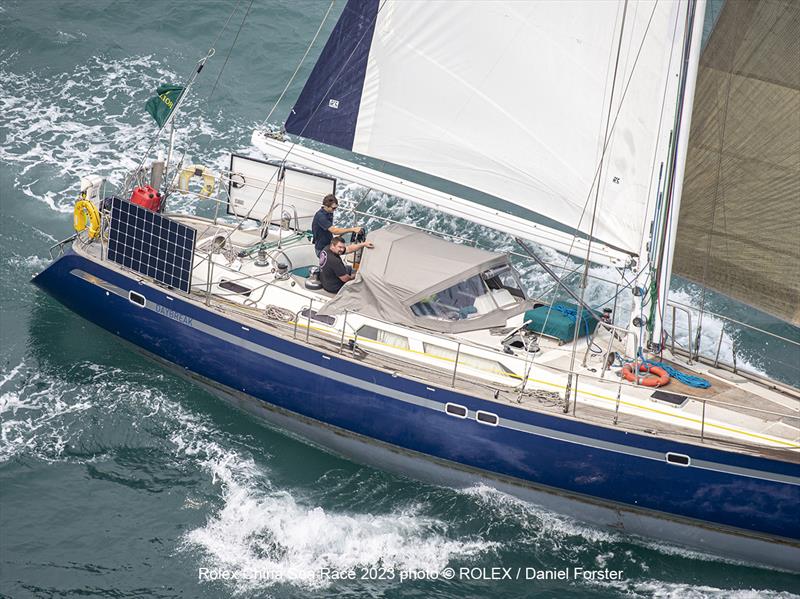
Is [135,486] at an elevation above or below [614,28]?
below

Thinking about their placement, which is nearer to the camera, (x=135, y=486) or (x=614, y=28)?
(x=614, y=28)

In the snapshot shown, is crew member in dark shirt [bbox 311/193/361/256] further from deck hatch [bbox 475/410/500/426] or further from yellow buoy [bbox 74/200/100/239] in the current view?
deck hatch [bbox 475/410/500/426]

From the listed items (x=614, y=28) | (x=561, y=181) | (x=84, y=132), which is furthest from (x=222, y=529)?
(x=84, y=132)

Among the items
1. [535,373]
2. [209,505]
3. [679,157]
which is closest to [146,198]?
[209,505]

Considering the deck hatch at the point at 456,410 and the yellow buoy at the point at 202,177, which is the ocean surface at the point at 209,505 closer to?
the deck hatch at the point at 456,410

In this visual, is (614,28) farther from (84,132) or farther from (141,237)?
(84,132)

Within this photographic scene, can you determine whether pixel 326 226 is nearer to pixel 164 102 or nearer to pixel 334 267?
pixel 334 267
